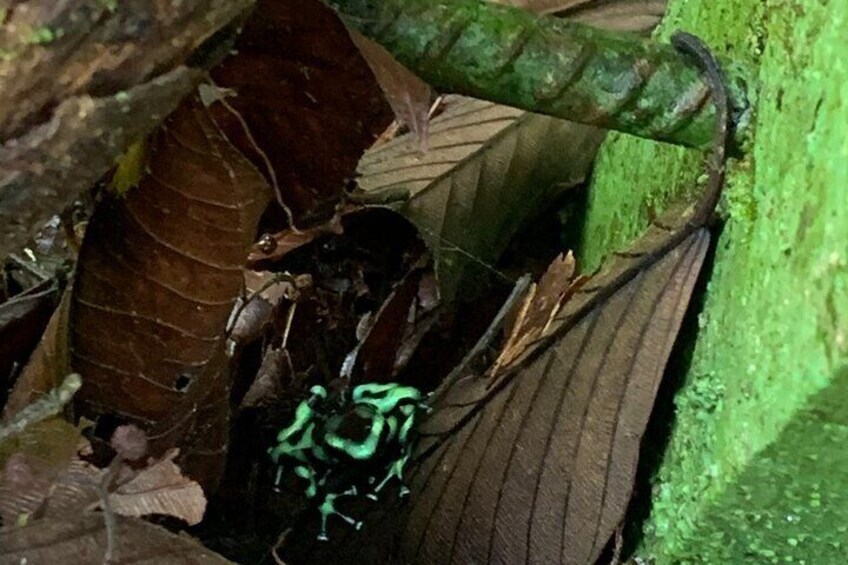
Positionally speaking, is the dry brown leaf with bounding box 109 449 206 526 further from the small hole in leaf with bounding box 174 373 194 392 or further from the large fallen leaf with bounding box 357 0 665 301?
the large fallen leaf with bounding box 357 0 665 301

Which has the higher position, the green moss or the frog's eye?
the green moss

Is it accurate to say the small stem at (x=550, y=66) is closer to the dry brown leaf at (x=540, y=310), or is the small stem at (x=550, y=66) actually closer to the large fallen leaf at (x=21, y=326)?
the dry brown leaf at (x=540, y=310)

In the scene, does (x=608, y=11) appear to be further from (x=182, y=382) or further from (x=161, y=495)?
(x=161, y=495)

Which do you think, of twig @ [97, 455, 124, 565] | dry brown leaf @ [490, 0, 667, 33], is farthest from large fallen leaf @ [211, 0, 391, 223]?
dry brown leaf @ [490, 0, 667, 33]

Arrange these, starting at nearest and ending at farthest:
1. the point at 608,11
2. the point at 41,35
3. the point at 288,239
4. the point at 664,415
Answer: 1. the point at 41,35
2. the point at 664,415
3. the point at 288,239
4. the point at 608,11

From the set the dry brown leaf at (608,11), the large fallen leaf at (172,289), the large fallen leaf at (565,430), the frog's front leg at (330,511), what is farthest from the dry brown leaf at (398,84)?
the dry brown leaf at (608,11)

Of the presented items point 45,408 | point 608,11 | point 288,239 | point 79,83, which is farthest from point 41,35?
point 608,11

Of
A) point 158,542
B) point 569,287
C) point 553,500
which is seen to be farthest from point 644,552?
point 158,542

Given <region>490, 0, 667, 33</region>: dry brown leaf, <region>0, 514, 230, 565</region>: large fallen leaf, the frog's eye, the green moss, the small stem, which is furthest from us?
<region>490, 0, 667, 33</region>: dry brown leaf

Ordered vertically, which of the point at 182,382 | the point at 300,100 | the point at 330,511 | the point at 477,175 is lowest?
the point at 330,511
